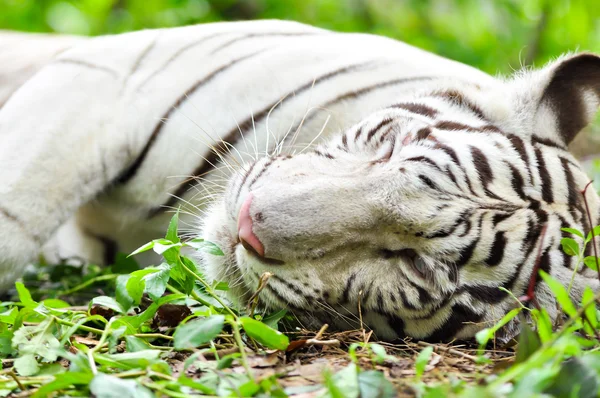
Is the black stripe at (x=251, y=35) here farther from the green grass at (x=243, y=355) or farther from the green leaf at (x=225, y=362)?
the green leaf at (x=225, y=362)

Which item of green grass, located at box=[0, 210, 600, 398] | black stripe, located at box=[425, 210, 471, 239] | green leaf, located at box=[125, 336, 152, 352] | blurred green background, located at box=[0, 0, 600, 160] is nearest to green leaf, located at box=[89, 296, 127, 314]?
green grass, located at box=[0, 210, 600, 398]

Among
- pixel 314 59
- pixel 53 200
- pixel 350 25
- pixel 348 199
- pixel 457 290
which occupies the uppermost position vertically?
pixel 350 25

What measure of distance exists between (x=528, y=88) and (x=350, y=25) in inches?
182

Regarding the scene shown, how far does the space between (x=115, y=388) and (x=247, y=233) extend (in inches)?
20.2

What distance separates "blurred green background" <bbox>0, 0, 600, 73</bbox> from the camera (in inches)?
237

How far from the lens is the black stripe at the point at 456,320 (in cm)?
164

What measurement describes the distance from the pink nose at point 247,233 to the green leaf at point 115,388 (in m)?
0.47

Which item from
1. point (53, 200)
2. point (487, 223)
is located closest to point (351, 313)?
point (487, 223)

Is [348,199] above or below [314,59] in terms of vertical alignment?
below

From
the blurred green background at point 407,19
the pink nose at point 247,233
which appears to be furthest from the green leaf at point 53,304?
the blurred green background at point 407,19

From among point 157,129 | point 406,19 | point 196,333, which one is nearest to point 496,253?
point 196,333

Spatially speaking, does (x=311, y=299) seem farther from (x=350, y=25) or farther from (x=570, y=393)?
(x=350, y=25)

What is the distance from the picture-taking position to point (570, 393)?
1.09 m

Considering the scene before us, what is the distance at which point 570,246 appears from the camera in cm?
161
